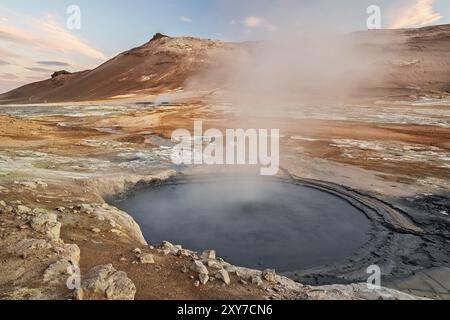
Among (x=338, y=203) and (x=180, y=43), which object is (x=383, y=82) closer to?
(x=180, y=43)

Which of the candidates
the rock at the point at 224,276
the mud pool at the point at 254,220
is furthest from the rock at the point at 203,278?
the mud pool at the point at 254,220

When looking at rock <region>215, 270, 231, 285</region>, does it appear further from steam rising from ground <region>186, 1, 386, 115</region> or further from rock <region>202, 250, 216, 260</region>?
steam rising from ground <region>186, 1, 386, 115</region>

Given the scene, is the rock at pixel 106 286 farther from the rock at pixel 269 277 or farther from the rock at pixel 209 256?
the rock at pixel 269 277

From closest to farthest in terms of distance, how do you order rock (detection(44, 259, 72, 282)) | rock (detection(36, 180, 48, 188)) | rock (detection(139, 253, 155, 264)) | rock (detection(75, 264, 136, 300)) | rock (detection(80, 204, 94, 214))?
rock (detection(75, 264, 136, 300)) → rock (detection(44, 259, 72, 282)) → rock (detection(139, 253, 155, 264)) → rock (detection(80, 204, 94, 214)) → rock (detection(36, 180, 48, 188))

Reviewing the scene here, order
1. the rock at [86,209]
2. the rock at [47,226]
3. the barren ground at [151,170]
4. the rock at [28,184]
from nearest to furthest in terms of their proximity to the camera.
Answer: the barren ground at [151,170], the rock at [47,226], the rock at [86,209], the rock at [28,184]

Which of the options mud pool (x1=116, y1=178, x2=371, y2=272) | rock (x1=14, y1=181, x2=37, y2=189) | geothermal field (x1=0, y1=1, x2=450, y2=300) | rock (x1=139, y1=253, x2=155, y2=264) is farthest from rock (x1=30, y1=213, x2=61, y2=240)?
rock (x1=14, y1=181, x2=37, y2=189)
